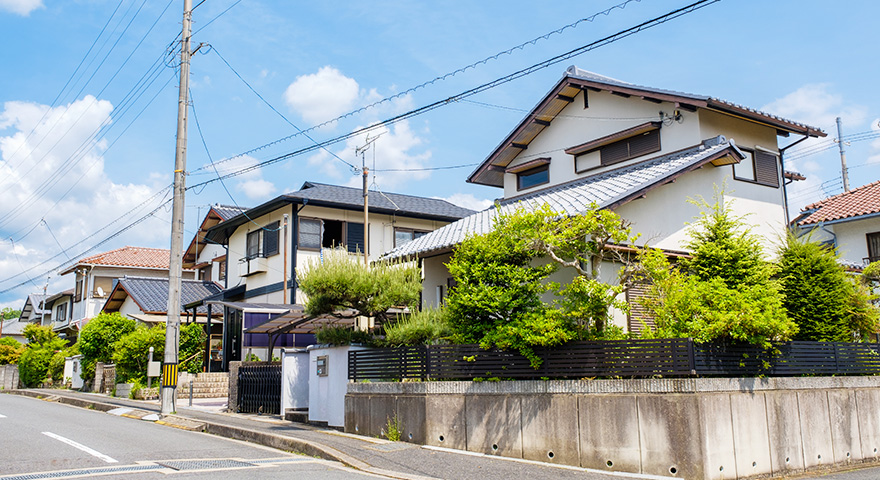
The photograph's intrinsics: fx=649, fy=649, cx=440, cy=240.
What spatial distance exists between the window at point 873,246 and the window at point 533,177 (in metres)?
10.6

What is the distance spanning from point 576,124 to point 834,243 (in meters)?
10.2

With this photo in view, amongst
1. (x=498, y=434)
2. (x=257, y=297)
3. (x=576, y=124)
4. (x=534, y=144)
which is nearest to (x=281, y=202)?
(x=257, y=297)

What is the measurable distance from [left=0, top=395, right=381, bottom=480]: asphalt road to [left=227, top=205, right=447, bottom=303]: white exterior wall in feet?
37.0

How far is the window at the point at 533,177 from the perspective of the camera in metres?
20.3

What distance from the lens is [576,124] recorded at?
1958 centimetres

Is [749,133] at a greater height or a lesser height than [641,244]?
greater

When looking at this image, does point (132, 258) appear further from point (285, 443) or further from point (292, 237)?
point (285, 443)

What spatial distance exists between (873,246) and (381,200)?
18.6 m

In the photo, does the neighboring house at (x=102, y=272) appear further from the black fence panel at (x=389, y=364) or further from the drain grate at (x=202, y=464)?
the drain grate at (x=202, y=464)

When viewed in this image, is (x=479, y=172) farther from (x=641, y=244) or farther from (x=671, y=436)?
(x=671, y=436)

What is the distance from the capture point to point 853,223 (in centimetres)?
2127

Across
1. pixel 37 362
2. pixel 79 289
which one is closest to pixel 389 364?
pixel 37 362

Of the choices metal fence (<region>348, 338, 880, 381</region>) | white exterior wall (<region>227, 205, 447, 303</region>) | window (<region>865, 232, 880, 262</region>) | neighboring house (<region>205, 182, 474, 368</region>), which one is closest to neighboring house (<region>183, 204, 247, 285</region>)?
neighboring house (<region>205, 182, 474, 368</region>)

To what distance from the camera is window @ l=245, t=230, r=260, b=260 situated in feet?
89.4
